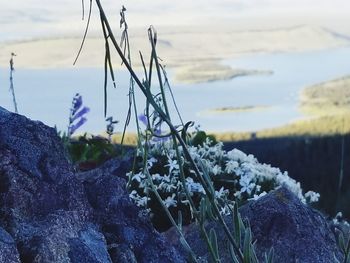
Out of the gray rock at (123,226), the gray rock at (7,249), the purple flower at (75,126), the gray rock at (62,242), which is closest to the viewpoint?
the gray rock at (7,249)

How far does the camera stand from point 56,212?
2.38 meters

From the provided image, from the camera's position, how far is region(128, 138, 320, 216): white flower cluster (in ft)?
15.1

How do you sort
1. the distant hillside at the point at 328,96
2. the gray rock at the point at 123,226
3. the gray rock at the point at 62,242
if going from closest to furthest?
the gray rock at the point at 62,242 → the gray rock at the point at 123,226 → the distant hillside at the point at 328,96

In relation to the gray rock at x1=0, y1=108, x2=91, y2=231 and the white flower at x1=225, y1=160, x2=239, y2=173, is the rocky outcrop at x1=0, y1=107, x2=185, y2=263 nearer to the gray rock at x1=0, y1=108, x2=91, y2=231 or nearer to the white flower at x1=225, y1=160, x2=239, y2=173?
the gray rock at x1=0, y1=108, x2=91, y2=231

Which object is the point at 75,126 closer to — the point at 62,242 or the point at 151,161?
the point at 151,161

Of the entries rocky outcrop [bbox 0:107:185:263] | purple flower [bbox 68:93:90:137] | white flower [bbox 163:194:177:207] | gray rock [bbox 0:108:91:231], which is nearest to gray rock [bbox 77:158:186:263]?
rocky outcrop [bbox 0:107:185:263]

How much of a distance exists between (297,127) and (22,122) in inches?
2347

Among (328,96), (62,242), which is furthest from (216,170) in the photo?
(328,96)

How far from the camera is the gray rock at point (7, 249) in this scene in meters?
2.04

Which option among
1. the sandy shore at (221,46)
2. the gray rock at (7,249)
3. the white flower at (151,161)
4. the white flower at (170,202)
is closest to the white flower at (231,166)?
the white flower at (151,161)

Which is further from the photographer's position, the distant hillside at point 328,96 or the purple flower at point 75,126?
the distant hillside at point 328,96

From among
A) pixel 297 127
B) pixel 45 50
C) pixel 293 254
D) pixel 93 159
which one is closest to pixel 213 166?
pixel 93 159

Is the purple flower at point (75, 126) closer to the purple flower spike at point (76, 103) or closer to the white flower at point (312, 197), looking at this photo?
the purple flower spike at point (76, 103)

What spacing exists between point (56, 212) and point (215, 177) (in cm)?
264
